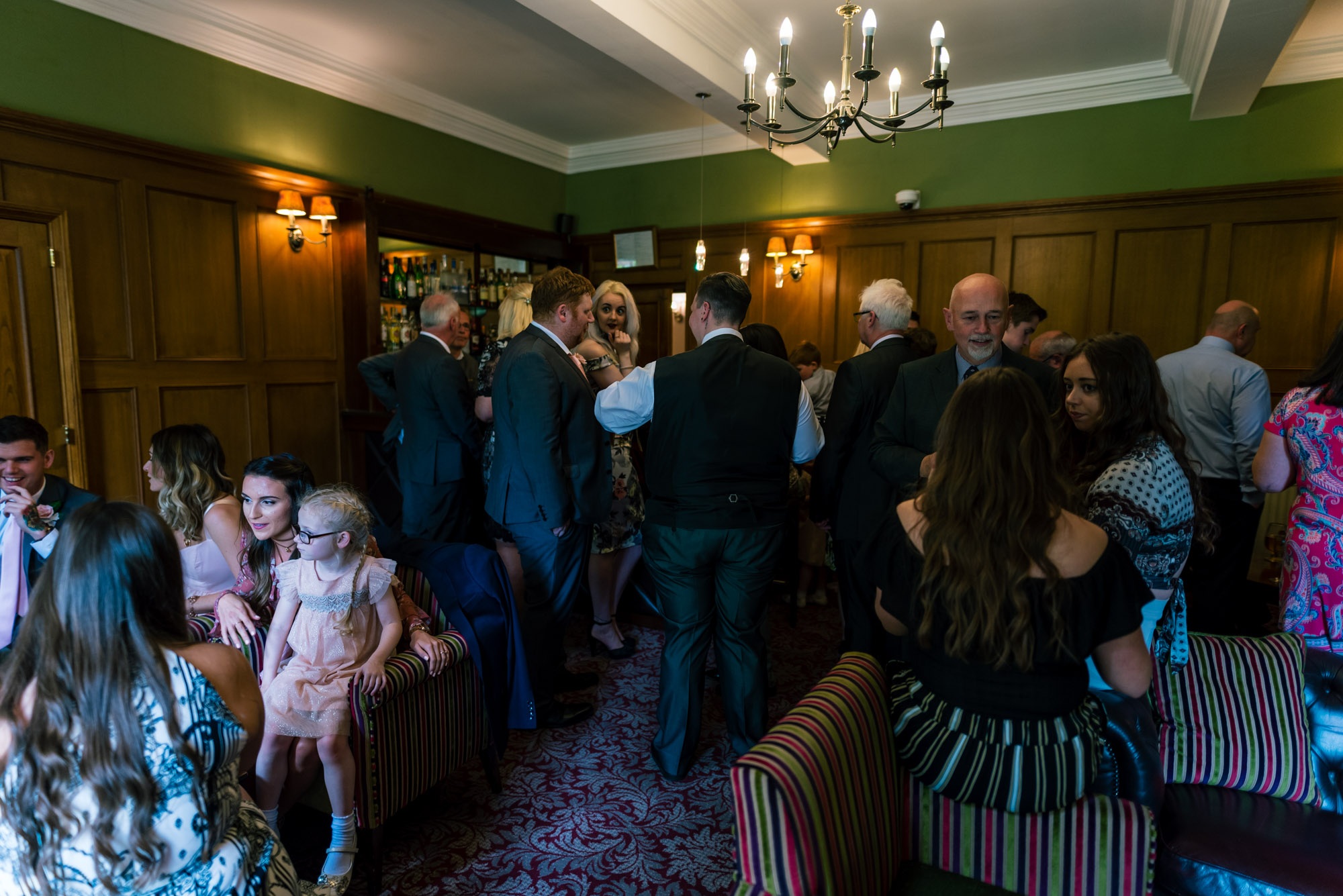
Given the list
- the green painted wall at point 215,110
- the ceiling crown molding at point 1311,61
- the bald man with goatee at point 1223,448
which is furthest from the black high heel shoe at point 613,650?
the ceiling crown molding at point 1311,61

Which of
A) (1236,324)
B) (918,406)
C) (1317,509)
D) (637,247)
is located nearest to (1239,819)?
(1317,509)

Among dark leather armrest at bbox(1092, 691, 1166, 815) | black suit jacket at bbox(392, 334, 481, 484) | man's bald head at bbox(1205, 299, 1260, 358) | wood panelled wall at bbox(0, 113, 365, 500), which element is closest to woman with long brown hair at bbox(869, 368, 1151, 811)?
dark leather armrest at bbox(1092, 691, 1166, 815)

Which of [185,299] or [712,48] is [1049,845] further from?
[185,299]

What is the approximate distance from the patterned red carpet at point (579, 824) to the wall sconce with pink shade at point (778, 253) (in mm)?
4522

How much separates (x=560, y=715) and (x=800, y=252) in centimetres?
483

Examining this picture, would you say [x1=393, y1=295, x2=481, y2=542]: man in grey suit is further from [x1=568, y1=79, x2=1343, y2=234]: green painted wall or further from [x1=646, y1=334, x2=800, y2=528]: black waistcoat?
[x1=568, y1=79, x2=1343, y2=234]: green painted wall

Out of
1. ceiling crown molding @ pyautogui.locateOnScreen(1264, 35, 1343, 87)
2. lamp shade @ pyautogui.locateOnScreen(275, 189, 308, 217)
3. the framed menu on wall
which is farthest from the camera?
the framed menu on wall

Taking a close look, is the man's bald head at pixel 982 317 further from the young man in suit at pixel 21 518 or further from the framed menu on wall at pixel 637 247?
the framed menu on wall at pixel 637 247

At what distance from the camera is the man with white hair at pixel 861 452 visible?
298cm

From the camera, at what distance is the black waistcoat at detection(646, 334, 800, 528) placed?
99.7 inches

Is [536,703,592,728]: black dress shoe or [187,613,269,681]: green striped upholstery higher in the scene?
[187,613,269,681]: green striped upholstery

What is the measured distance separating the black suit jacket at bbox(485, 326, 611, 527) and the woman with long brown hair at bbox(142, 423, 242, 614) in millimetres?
961

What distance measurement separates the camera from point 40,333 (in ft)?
13.6

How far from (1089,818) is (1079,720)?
0.19 m
